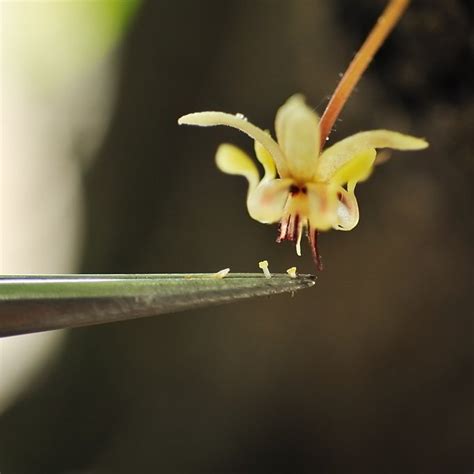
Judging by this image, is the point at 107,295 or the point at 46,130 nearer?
the point at 107,295

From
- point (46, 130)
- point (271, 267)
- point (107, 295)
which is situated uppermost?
point (46, 130)

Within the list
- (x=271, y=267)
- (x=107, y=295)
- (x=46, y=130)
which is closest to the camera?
(x=107, y=295)

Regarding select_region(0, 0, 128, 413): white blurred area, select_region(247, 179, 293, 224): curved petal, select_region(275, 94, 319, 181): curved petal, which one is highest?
select_region(0, 0, 128, 413): white blurred area

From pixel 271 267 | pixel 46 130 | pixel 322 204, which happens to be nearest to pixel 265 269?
pixel 322 204

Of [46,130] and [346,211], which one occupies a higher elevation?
[46,130]

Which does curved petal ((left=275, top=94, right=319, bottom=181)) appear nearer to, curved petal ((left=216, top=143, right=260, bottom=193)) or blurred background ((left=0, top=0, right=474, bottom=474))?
curved petal ((left=216, top=143, right=260, bottom=193))

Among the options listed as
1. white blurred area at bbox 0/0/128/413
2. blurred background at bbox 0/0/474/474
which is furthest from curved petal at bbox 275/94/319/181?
white blurred area at bbox 0/0/128/413

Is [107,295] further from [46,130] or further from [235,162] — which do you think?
[46,130]

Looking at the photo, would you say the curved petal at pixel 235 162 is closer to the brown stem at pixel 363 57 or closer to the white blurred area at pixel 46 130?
the brown stem at pixel 363 57

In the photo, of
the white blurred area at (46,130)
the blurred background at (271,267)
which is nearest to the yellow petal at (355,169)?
the blurred background at (271,267)
